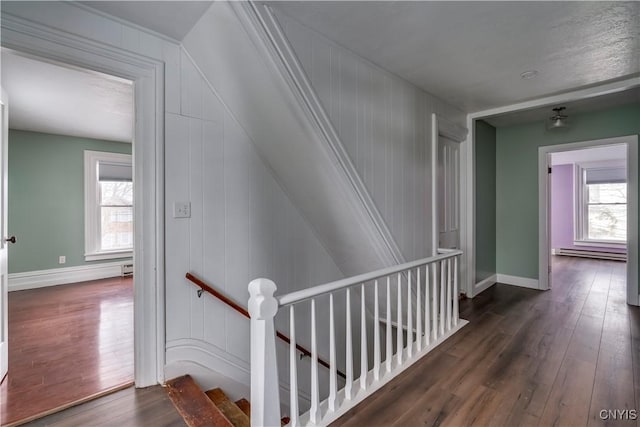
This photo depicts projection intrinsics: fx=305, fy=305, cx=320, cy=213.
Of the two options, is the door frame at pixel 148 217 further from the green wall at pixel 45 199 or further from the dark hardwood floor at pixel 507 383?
the green wall at pixel 45 199

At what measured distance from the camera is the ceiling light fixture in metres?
3.65

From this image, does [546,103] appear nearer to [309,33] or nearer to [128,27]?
[309,33]

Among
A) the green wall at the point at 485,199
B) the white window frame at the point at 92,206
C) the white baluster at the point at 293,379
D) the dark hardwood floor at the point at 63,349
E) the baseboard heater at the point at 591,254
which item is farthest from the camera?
the baseboard heater at the point at 591,254

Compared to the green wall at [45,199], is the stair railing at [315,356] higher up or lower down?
lower down

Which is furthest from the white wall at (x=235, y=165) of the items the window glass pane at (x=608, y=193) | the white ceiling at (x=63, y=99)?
the window glass pane at (x=608, y=193)

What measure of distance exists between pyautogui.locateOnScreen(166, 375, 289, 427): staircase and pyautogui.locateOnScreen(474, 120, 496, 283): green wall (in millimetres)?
3339

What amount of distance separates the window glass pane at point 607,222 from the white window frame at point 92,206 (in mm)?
9637

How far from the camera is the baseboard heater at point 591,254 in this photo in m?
6.20

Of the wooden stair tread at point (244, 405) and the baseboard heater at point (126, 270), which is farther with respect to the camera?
the baseboard heater at point (126, 270)

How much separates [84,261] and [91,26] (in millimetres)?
4303

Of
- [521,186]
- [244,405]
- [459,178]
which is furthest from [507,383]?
[521,186]

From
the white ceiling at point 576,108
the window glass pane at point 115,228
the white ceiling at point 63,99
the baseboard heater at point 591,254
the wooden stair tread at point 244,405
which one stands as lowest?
the wooden stair tread at point 244,405

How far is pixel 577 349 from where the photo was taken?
239 centimetres

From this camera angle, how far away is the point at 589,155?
20.3ft
